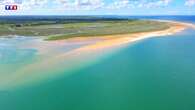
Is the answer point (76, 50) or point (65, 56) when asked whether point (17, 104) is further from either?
point (76, 50)

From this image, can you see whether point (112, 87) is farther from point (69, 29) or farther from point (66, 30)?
point (69, 29)

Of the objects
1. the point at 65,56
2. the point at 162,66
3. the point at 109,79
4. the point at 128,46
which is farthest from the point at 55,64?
the point at 128,46

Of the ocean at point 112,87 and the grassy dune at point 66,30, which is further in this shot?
the grassy dune at point 66,30

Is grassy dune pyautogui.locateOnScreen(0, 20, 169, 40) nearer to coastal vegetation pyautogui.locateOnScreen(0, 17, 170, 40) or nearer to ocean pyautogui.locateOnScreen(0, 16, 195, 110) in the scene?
coastal vegetation pyautogui.locateOnScreen(0, 17, 170, 40)

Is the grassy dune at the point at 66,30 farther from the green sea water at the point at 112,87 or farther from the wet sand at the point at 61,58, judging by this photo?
the green sea water at the point at 112,87

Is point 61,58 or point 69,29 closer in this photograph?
point 61,58

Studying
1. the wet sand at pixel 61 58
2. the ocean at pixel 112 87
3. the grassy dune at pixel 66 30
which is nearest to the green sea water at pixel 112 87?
the ocean at pixel 112 87

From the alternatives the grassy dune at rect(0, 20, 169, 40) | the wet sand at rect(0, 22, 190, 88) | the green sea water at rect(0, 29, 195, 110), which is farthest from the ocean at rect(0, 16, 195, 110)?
the grassy dune at rect(0, 20, 169, 40)

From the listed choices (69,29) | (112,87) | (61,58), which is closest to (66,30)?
(69,29)
